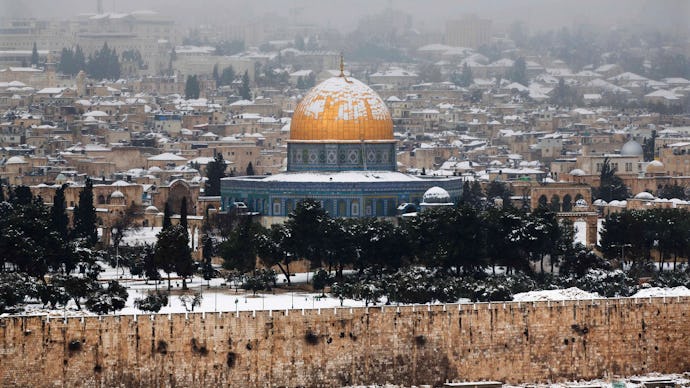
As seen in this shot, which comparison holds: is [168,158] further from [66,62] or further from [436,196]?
[66,62]

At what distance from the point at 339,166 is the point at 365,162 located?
0.77 meters

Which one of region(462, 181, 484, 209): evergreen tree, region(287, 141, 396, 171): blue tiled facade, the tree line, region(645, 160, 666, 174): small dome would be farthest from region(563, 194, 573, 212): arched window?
the tree line

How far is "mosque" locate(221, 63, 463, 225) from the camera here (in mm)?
65188

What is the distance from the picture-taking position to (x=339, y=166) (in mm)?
67250

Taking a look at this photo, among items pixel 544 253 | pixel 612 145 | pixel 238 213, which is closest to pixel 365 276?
pixel 544 253

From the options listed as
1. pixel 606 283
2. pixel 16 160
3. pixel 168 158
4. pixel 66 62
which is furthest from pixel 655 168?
pixel 66 62

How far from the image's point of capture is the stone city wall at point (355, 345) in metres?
43.0

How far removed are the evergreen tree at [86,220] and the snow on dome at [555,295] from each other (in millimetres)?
14330

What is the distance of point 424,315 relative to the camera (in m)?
45.4

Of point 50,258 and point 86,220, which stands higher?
point 50,258

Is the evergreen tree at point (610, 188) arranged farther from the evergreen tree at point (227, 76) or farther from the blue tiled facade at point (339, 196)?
the evergreen tree at point (227, 76)

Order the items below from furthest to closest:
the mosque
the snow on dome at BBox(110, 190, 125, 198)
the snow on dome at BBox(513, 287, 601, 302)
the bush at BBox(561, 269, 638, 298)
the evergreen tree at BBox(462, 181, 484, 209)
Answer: the snow on dome at BBox(110, 190, 125, 198) → the evergreen tree at BBox(462, 181, 484, 209) → the mosque → the bush at BBox(561, 269, 638, 298) → the snow on dome at BBox(513, 287, 601, 302)

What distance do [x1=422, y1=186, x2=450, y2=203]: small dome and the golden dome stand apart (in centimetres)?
365

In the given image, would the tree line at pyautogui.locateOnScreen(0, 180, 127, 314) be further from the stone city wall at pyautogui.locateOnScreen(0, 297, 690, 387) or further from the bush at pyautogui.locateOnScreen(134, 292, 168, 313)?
the stone city wall at pyautogui.locateOnScreen(0, 297, 690, 387)
